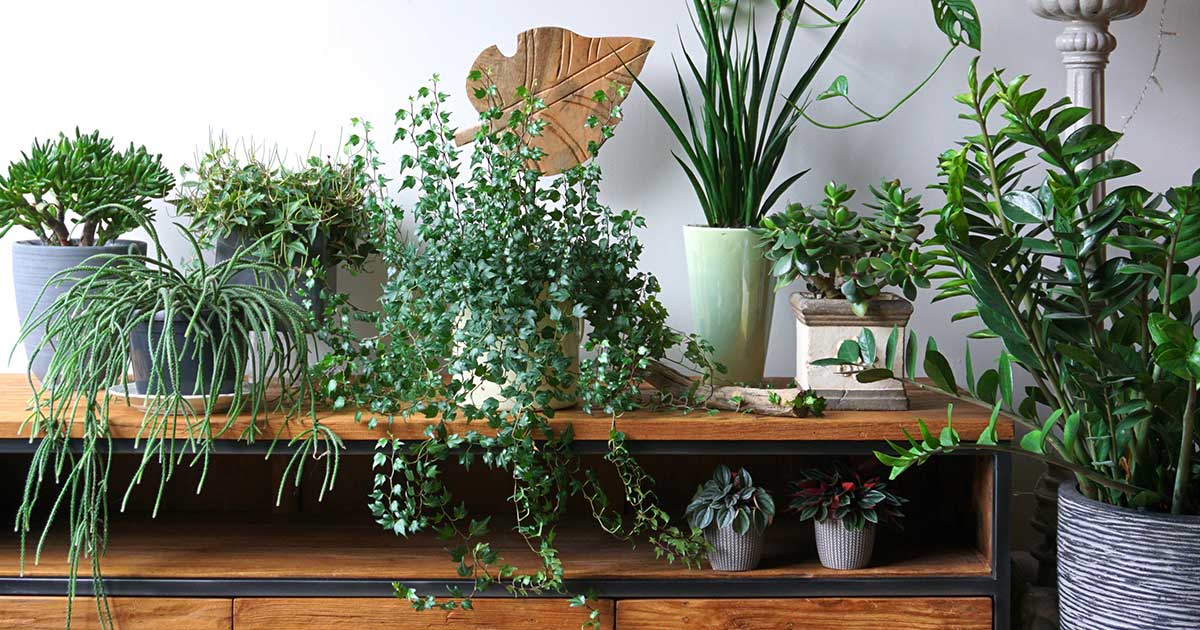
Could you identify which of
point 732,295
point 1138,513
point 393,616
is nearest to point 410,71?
point 732,295

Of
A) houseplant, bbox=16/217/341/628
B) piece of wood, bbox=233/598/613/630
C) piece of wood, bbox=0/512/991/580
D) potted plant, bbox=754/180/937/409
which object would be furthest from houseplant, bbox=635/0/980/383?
houseplant, bbox=16/217/341/628

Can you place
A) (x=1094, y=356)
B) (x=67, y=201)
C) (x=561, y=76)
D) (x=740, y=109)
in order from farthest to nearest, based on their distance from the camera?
(x=561, y=76) → (x=740, y=109) → (x=67, y=201) → (x=1094, y=356)

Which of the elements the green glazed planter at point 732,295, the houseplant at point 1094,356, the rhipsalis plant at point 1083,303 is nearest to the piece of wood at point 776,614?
the houseplant at point 1094,356

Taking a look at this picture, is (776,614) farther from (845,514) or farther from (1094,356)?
(1094,356)

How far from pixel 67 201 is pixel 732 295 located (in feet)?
3.33

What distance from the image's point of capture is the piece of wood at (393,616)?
5.06ft

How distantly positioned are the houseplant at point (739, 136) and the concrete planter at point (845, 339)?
5.5 inches

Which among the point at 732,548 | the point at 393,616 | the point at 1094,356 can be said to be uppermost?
the point at 1094,356

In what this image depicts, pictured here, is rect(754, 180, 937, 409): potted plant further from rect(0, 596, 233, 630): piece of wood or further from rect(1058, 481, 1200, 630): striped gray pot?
rect(0, 596, 233, 630): piece of wood

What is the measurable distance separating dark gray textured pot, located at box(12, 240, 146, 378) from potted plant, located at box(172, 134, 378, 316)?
14 cm

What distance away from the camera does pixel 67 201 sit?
161cm

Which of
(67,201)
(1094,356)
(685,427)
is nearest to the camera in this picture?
(1094,356)

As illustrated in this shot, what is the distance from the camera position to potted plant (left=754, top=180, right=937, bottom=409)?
1495 mm

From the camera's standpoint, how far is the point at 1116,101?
1.93 m
